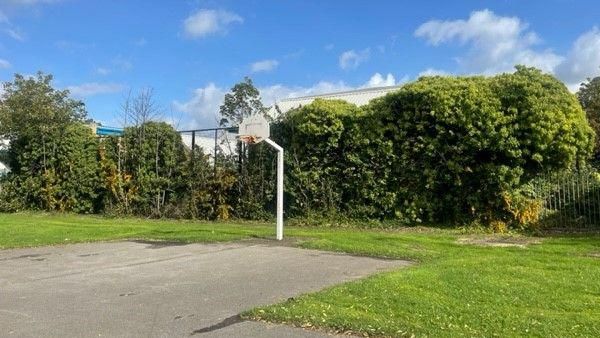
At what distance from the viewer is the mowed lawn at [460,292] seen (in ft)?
18.5

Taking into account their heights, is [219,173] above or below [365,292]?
above

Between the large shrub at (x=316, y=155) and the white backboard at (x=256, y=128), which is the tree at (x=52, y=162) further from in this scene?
the white backboard at (x=256, y=128)

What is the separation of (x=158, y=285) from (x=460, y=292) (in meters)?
4.02

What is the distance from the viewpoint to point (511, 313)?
6.07 m

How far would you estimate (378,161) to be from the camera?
16.9 m

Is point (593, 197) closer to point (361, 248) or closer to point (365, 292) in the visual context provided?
point (361, 248)

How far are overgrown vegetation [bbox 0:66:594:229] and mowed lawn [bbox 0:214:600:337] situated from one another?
2611mm

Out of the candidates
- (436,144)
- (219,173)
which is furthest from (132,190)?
(436,144)

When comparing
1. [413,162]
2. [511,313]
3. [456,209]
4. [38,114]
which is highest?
[38,114]

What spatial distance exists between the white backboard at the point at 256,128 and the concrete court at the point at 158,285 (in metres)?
2.54

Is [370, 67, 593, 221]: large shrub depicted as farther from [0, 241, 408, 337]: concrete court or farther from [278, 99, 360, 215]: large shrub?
[0, 241, 408, 337]: concrete court

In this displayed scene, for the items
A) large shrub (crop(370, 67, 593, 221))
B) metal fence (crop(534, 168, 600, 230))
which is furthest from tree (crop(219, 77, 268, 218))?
metal fence (crop(534, 168, 600, 230))

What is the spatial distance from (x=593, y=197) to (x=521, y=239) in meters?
3.06

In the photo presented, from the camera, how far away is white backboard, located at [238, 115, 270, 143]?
13508mm
